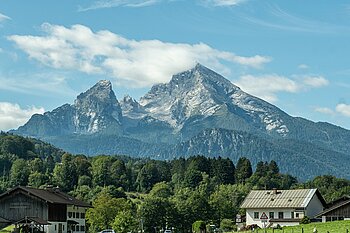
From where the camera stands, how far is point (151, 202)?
132250 mm

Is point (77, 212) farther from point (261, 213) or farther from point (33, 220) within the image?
point (261, 213)

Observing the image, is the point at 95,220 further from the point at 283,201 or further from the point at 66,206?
the point at 283,201

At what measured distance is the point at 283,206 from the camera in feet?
385

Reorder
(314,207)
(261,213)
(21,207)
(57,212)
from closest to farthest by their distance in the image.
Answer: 1. (21,207)
2. (57,212)
3. (261,213)
4. (314,207)

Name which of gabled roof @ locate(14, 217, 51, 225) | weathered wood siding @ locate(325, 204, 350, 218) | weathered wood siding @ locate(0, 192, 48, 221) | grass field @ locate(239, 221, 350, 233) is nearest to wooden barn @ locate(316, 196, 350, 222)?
weathered wood siding @ locate(325, 204, 350, 218)

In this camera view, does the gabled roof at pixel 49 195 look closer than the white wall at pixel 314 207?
Yes

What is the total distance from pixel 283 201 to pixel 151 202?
25.8 meters

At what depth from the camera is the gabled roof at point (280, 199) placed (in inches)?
4633

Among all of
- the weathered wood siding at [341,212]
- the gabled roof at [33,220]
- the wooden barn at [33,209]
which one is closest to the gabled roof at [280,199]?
the weathered wood siding at [341,212]

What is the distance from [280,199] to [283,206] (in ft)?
8.66

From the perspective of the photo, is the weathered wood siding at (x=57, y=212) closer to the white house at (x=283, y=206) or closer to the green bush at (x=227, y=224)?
the white house at (x=283, y=206)

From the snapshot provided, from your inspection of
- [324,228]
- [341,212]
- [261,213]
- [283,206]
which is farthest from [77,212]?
[324,228]

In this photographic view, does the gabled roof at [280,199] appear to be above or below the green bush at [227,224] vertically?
above

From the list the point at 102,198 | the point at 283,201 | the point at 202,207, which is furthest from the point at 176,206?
the point at 283,201
